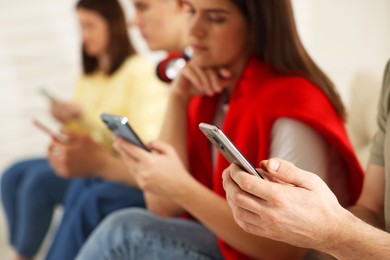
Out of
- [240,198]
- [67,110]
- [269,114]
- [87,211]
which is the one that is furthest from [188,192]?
[67,110]

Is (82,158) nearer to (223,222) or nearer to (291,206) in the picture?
(223,222)

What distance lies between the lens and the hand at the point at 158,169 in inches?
34.5

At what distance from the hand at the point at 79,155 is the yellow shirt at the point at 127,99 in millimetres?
57

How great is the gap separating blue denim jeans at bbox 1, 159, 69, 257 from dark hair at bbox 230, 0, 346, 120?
0.99 meters

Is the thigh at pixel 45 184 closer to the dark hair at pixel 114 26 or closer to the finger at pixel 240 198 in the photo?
the dark hair at pixel 114 26

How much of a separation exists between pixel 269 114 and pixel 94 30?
107 centimetres

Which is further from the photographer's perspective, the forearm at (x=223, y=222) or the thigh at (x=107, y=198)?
the thigh at (x=107, y=198)

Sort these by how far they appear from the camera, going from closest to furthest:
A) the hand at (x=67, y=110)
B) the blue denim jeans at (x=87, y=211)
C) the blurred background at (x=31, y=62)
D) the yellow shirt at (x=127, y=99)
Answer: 1. the blue denim jeans at (x=87, y=211)
2. the yellow shirt at (x=127, y=99)
3. the hand at (x=67, y=110)
4. the blurred background at (x=31, y=62)

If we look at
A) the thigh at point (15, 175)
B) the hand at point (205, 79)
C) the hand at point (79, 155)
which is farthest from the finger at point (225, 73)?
the thigh at point (15, 175)

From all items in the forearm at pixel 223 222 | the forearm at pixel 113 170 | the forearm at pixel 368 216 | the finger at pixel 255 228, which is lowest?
the forearm at pixel 113 170

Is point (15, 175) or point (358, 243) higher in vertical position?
point (358, 243)

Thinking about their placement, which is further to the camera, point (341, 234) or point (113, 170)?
point (113, 170)

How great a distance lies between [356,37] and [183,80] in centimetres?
50

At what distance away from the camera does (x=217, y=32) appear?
0.94m
